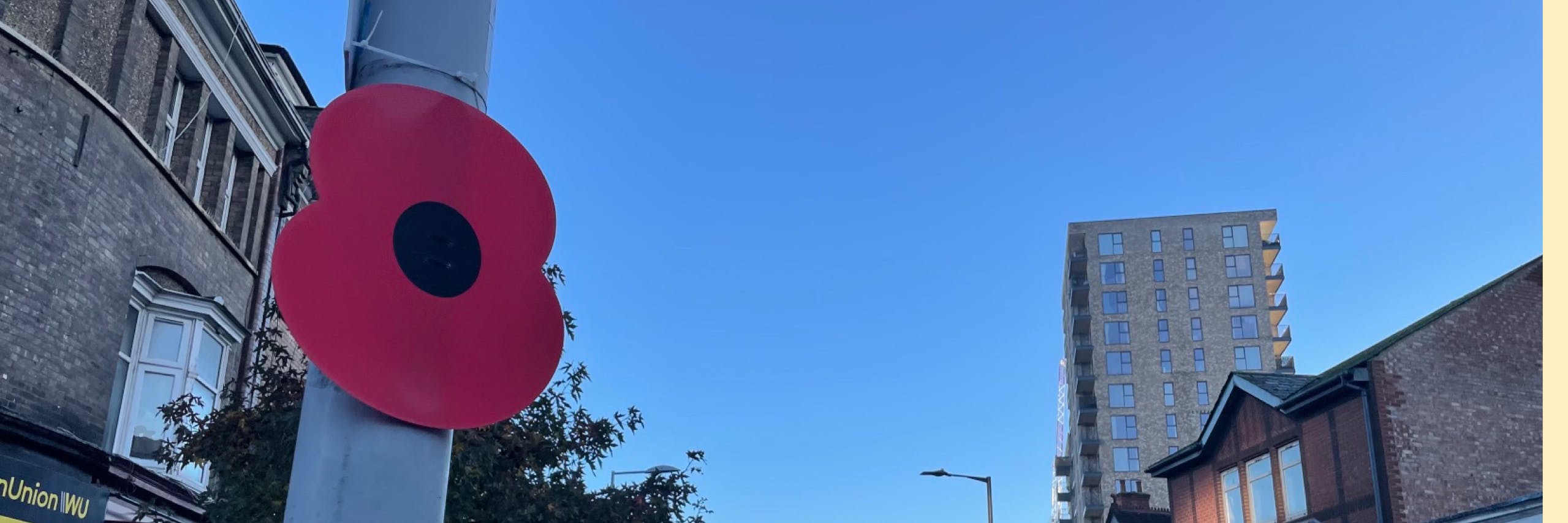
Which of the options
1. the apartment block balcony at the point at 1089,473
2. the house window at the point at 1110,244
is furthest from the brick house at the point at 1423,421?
the house window at the point at 1110,244

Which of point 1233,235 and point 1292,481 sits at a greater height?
point 1233,235

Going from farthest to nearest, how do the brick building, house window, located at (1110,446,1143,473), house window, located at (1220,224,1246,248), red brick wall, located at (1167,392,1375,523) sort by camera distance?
1. house window, located at (1220,224,1246,248)
2. house window, located at (1110,446,1143,473)
3. red brick wall, located at (1167,392,1375,523)
4. the brick building

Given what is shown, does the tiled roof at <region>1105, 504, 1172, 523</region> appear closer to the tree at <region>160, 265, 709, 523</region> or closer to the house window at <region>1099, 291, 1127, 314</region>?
the tree at <region>160, 265, 709, 523</region>

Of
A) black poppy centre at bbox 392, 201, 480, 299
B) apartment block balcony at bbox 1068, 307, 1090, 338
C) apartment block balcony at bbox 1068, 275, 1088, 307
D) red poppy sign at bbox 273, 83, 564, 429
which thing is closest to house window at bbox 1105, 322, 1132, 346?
apartment block balcony at bbox 1068, 307, 1090, 338

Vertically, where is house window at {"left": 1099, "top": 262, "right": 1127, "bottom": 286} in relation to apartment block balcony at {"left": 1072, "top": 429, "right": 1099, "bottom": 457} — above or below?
above

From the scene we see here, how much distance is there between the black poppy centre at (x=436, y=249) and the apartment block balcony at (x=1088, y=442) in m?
96.9

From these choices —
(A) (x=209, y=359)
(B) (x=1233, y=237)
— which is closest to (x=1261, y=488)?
(A) (x=209, y=359)

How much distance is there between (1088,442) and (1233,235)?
21686 mm

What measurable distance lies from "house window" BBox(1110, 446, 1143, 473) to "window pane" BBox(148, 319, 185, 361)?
8616 centimetres

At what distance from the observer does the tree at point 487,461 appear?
8.12 metres

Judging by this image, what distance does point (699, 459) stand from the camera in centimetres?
1075

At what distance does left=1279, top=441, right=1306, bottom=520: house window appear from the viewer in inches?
1045

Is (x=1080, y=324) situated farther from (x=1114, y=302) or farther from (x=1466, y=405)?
(x=1466, y=405)

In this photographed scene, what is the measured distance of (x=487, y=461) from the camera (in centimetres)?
812
